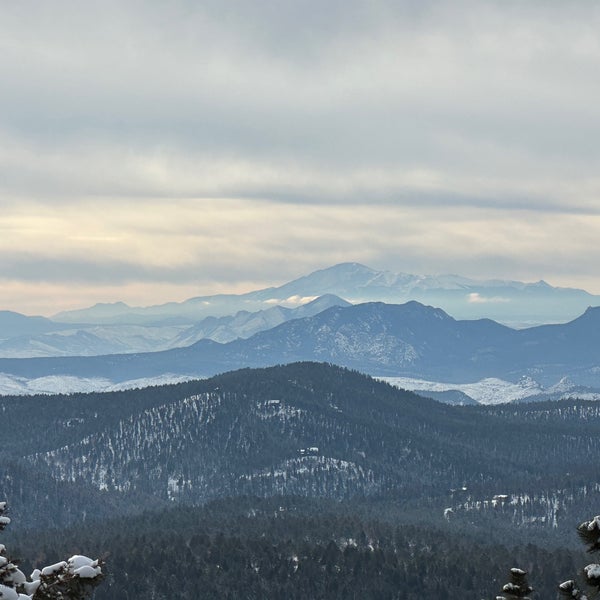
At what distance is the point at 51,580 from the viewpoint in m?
35.6

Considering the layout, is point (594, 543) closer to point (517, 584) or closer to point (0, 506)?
point (517, 584)

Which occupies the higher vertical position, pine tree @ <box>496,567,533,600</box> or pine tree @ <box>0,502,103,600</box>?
pine tree @ <box>0,502,103,600</box>

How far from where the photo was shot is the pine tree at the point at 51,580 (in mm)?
33344

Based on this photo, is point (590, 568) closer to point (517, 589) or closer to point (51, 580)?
point (517, 589)

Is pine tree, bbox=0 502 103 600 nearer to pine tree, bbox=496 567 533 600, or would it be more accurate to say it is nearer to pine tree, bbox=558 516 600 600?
pine tree, bbox=558 516 600 600

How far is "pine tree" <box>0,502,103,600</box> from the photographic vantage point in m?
33.3

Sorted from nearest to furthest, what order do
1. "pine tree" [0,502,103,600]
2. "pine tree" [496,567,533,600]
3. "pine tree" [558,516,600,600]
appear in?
"pine tree" [0,502,103,600]
"pine tree" [558,516,600,600]
"pine tree" [496,567,533,600]

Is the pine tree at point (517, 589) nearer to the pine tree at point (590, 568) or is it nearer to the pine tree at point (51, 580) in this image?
the pine tree at point (590, 568)

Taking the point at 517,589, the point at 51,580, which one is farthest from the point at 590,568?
the point at 51,580

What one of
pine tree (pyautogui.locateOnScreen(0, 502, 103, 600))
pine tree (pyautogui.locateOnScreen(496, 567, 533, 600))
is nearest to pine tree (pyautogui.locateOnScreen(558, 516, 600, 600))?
pine tree (pyautogui.locateOnScreen(496, 567, 533, 600))

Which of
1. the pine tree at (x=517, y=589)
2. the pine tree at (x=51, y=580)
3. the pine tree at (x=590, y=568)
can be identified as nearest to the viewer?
the pine tree at (x=51, y=580)

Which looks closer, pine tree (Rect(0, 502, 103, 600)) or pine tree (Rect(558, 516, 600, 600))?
pine tree (Rect(0, 502, 103, 600))

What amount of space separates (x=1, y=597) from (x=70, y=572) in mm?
2278

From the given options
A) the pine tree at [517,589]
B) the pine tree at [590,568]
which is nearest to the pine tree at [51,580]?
the pine tree at [590,568]
